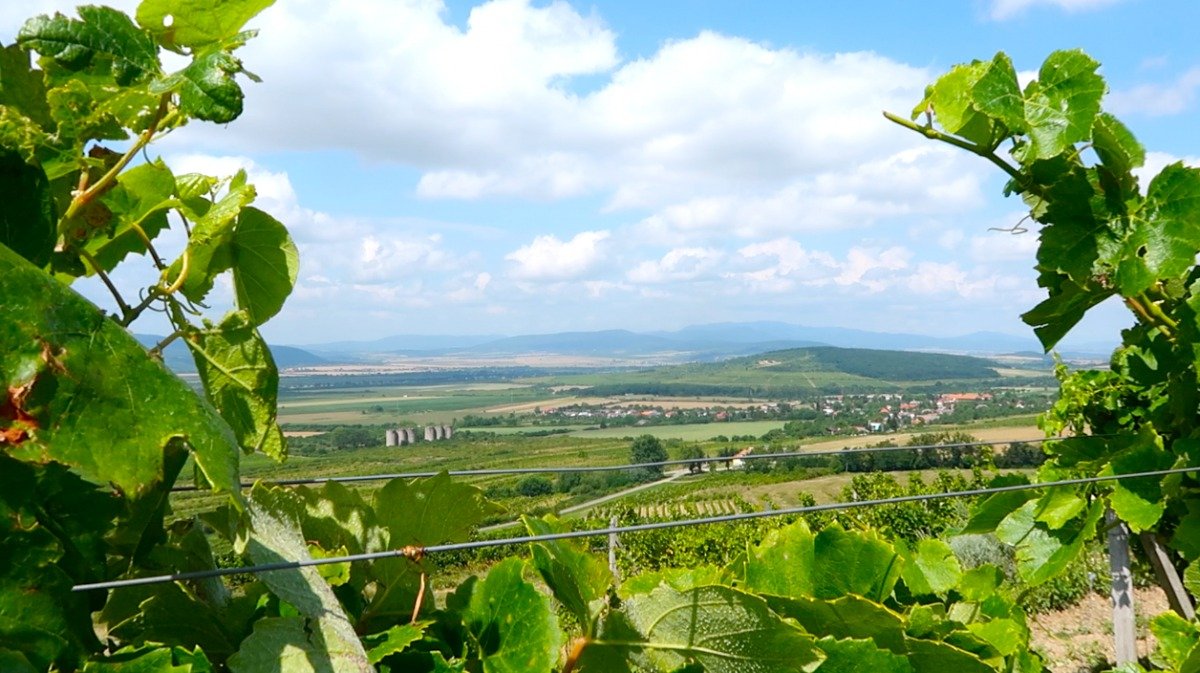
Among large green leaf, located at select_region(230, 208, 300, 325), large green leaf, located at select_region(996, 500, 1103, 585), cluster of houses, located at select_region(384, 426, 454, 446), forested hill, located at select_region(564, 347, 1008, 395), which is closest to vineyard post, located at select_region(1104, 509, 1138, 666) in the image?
large green leaf, located at select_region(996, 500, 1103, 585)

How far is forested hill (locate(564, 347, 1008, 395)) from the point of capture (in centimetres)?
10194

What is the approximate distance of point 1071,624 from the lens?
8.48 m

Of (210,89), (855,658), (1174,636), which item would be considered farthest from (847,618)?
(1174,636)

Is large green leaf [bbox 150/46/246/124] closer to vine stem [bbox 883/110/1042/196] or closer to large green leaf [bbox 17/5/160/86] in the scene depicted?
large green leaf [bbox 17/5/160/86]

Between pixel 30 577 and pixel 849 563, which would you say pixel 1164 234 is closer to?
pixel 849 563

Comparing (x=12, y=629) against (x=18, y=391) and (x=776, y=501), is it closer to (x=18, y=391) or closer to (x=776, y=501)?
(x=18, y=391)

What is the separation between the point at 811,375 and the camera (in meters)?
113

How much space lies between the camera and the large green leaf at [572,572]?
0.75 m

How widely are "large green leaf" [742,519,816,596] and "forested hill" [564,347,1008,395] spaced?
325 ft

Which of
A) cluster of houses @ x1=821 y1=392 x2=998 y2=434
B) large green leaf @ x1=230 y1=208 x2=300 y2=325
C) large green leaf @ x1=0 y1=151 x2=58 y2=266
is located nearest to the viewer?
large green leaf @ x1=0 y1=151 x2=58 y2=266

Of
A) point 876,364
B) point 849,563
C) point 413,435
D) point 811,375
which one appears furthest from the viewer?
point 876,364

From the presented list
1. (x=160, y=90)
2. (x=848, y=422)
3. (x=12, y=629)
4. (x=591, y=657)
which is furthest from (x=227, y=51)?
(x=848, y=422)

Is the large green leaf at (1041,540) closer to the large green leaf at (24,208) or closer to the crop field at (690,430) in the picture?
the large green leaf at (24,208)

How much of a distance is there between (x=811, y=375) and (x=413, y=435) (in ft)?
211
